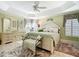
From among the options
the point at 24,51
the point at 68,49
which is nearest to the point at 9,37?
the point at 24,51

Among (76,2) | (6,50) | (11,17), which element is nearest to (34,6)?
(11,17)

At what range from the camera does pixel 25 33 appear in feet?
6.00

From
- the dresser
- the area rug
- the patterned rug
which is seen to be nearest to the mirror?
the dresser

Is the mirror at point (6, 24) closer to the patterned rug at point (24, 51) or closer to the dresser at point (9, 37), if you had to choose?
the dresser at point (9, 37)

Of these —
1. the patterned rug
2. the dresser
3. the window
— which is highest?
the window

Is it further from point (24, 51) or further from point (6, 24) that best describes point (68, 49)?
point (6, 24)

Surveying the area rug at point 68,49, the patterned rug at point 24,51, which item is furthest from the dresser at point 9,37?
the area rug at point 68,49

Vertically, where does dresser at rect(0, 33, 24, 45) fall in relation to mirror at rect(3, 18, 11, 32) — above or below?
below

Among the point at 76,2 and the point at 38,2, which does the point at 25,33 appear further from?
the point at 76,2

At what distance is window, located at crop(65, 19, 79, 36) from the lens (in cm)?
176

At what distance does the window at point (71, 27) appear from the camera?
1759 millimetres

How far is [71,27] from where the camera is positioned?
1772 mm

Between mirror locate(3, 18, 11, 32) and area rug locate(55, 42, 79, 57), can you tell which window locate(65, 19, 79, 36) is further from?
mirror locate(3, 18, 11, 32)

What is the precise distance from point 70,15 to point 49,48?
646mm
